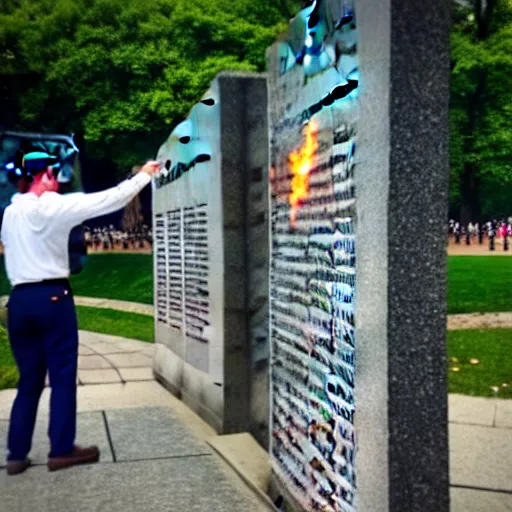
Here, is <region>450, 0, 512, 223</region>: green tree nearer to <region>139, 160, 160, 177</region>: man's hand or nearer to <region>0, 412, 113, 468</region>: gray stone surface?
<region>0, 412, 113, 468</region>: gray stone surface

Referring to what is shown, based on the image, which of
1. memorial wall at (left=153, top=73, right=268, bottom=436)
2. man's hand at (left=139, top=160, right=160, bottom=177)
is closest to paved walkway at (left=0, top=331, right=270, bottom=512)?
memorial wall at (left=153, top=73, right=268, bottom=436)

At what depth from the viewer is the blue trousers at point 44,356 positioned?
169 inches

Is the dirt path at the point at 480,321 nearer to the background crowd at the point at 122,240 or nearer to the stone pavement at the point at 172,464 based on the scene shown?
the stone pavement at the point at 172,464

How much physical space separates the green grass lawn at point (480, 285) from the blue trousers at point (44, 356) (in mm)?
9356

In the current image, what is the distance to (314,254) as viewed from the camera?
→ 128 inches

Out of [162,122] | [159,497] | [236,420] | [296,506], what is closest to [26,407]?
[159,497]

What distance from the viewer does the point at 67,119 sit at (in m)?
31.0

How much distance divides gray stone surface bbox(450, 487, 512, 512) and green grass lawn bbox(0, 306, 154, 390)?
4.66 meters

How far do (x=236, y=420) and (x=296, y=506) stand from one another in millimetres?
1723

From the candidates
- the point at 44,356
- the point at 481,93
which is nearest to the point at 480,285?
the point at 44,356

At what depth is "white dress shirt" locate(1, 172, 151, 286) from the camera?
4285mm

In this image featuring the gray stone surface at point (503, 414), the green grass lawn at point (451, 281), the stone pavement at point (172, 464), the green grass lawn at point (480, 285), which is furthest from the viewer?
the green grass lawn at point (451, 281)

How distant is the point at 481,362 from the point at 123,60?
22.6 m

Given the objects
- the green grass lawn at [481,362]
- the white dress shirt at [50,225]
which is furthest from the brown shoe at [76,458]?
the green grass lawn at [481,362]
